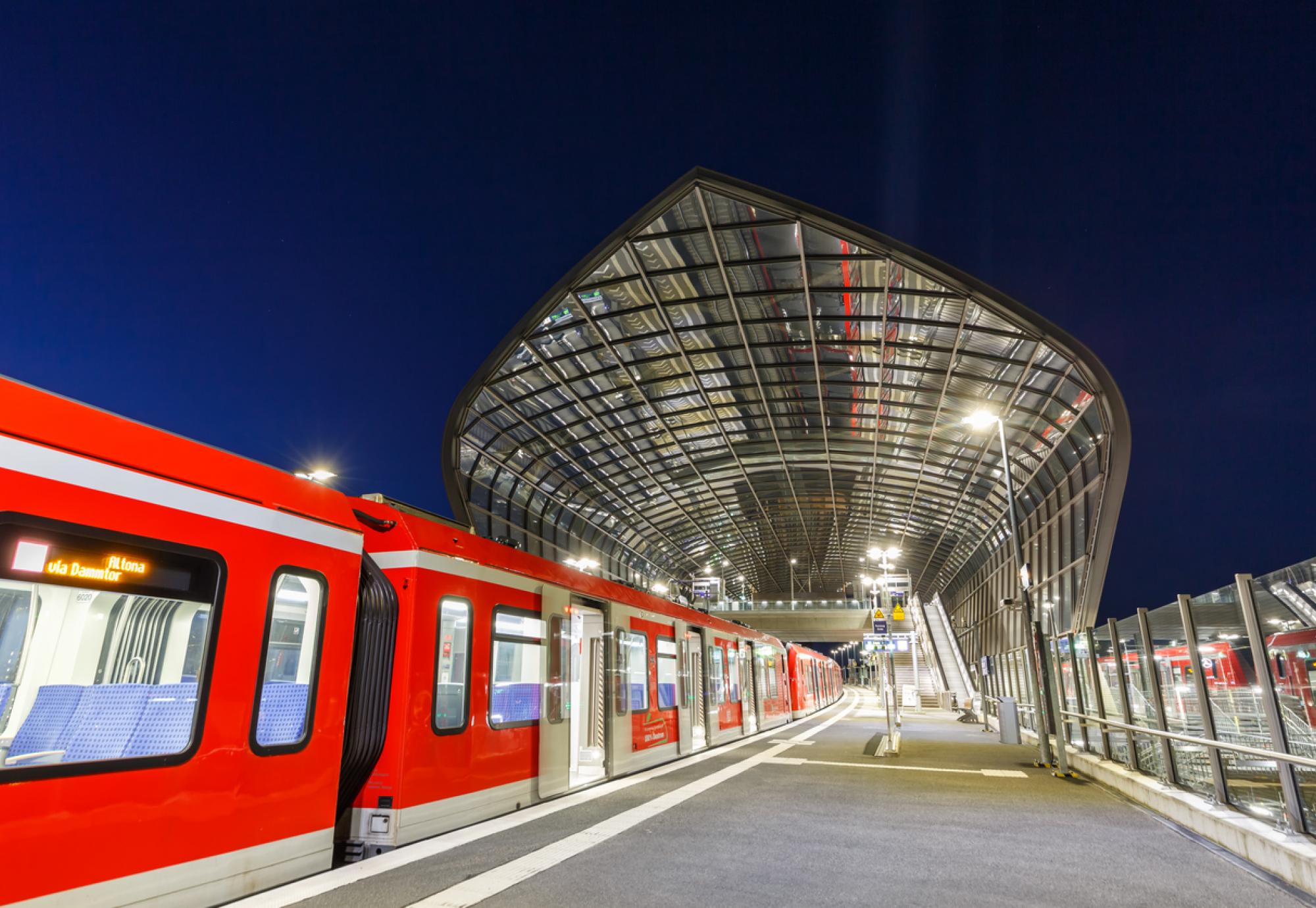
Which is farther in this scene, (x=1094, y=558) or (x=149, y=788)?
(x=1094, y=558)

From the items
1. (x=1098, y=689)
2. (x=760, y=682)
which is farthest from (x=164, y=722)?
(x=760, y=682)

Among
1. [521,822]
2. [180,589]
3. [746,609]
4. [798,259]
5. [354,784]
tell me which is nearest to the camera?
[180,589]

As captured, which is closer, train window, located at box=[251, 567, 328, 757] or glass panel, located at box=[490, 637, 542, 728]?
train window, located at box=[251, 567, 328, 757]

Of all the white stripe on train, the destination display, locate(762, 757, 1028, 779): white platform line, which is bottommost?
locate(762, 757, 1028, 779): white platform line

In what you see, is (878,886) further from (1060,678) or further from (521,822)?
(1060,678)

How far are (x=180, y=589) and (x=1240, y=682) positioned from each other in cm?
783

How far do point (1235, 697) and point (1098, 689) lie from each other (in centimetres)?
536

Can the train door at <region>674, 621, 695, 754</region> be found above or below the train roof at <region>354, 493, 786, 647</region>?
below

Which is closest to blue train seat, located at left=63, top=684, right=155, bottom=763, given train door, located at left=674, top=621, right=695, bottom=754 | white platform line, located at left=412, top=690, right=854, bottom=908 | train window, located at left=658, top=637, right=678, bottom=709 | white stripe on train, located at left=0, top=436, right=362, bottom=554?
white stripe on train, located at left=0, top=436, right=362, bottom=554

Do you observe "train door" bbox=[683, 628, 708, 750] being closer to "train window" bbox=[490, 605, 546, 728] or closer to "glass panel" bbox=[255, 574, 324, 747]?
"train window" bbox=[490, 605, 546, 728]

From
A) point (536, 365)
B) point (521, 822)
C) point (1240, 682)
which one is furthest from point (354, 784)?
point (536, 365)

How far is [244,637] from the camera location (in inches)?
174

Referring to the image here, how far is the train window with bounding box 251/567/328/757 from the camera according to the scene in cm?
455

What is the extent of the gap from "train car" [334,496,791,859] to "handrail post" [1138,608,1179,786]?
21.8ft
